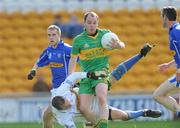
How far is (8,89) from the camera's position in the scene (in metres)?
22.0

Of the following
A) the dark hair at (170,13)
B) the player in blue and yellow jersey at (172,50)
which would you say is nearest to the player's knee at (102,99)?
the player in blue and yellow jersey at (172,50)

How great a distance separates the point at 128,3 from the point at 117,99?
18.6 feet

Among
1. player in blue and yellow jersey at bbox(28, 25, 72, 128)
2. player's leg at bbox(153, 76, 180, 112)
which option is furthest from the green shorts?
player's leg at bbox(153, 76, 180, 112)

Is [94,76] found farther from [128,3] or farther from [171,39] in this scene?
[128,3]

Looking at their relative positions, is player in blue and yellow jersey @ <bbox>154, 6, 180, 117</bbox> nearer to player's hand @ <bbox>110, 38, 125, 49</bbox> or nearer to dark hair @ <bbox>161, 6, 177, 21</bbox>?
dark hair @ <bbox>161, 6, 177, 21</bbox>

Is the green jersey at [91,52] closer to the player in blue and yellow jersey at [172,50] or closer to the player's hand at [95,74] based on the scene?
the player's hand at [95,74]

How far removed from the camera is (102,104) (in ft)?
34.1

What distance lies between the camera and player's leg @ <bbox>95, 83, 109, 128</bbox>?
10.3m

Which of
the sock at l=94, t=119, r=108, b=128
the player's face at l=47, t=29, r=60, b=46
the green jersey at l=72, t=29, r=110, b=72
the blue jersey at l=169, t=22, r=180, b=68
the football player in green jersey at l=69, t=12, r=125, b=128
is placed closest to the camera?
the sock at l=94, t=119, r=108, b=128

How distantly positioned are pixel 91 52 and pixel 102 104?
0.84 meters

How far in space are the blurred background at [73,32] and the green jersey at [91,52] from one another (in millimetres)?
10123

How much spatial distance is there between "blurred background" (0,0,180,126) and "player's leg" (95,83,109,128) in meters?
10.5

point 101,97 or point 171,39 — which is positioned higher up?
point 171,39

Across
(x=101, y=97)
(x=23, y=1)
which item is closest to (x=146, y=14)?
(x=23, y=1)
